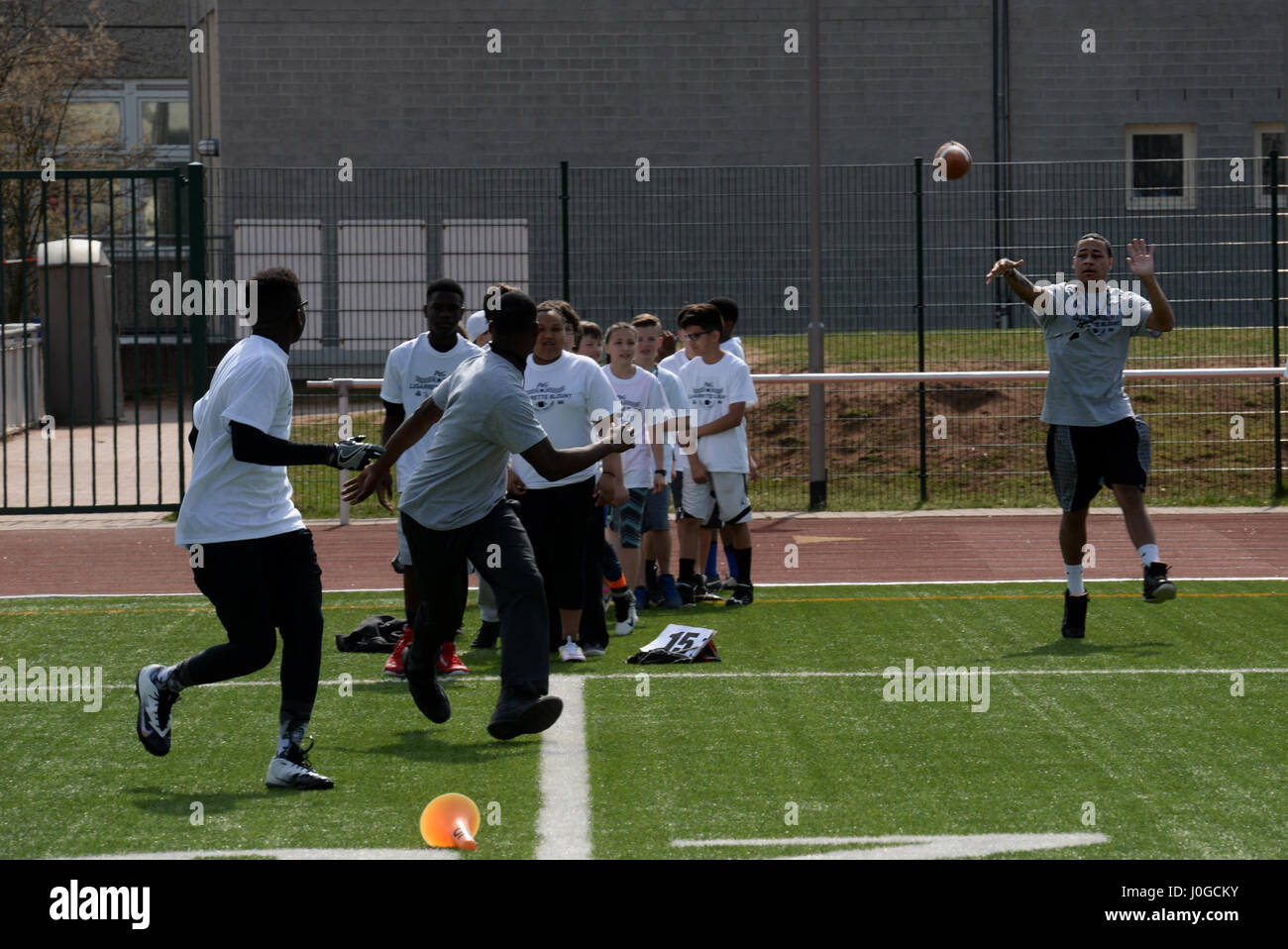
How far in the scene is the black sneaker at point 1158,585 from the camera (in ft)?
31.2

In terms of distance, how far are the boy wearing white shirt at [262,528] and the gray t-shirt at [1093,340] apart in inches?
178

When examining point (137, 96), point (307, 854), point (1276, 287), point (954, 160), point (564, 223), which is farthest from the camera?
point (137, 96)

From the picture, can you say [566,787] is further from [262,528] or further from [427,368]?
[427,368]

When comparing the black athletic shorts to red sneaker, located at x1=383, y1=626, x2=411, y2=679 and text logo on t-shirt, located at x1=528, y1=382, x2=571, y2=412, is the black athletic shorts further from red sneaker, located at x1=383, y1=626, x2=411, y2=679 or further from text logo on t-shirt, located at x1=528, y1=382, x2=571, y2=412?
red sneaker, located at x1=383, y1=626, x2=411, y2=679

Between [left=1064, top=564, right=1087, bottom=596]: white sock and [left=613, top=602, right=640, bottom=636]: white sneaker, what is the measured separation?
8.28 feet

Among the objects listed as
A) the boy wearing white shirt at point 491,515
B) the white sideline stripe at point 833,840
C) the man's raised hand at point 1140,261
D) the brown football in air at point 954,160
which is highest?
the brown football in air at point 954,160

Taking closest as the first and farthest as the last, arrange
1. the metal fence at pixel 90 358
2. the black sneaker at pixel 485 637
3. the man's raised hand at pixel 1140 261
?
the man's raised hand at pixel 1140 261 → the black sneaker at pixel 485 637 → the metal fence at pixel 90 358

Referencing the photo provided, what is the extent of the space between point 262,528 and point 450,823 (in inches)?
60.5

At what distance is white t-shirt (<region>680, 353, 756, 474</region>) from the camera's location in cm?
1119

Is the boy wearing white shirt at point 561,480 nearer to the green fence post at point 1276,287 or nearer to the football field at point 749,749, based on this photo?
the football field at point 749,749

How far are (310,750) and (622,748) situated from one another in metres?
1.28

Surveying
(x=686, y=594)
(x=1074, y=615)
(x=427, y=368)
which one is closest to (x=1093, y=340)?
(x=1074, y=615)

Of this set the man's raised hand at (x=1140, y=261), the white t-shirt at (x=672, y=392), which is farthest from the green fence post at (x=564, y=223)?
the man's raised hand at (x=1140, y=261)

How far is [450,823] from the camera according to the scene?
18.7 feet
